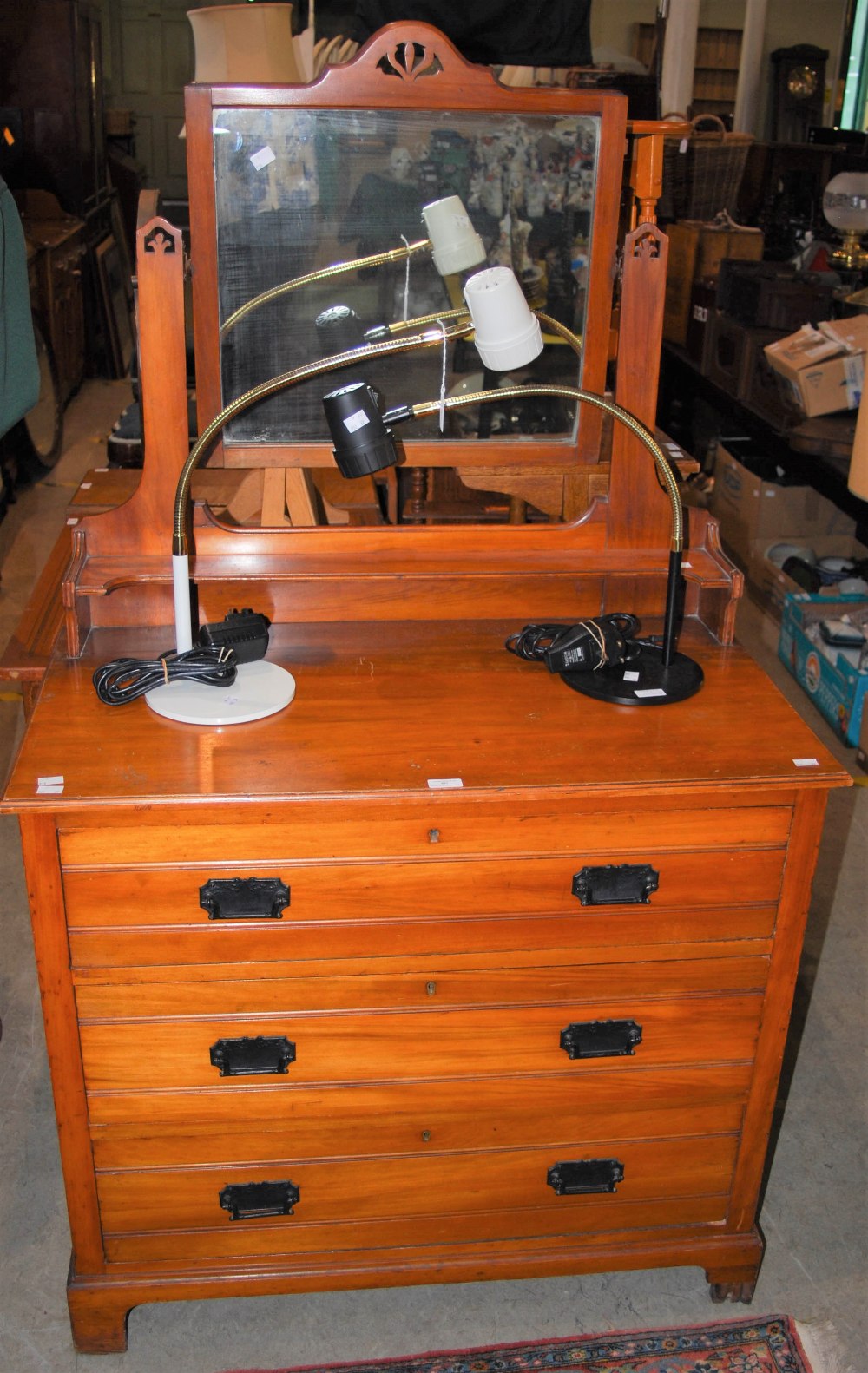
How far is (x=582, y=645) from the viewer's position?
73.3 inches

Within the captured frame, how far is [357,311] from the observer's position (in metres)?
2.02

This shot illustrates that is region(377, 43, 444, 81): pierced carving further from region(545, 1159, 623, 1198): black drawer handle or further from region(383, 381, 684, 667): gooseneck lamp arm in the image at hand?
region(545, 1159, 623, 1198): black drawer handle

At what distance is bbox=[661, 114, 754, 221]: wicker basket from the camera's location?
593cm

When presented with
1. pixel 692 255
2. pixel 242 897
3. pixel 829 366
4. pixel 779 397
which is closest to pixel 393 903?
pixel 242 897

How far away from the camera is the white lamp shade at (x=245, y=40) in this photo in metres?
2.89

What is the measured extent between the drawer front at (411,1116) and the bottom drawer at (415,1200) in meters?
0.03

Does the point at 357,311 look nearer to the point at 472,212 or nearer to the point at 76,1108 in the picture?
the point at 472,212

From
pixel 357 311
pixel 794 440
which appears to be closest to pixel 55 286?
pixel 794 440

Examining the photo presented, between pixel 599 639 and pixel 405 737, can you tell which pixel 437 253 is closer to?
pixel 599 639

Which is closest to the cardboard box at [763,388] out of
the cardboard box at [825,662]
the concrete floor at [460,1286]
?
the cardboard box at [825,662]

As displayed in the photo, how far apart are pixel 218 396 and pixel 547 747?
2.49 ft

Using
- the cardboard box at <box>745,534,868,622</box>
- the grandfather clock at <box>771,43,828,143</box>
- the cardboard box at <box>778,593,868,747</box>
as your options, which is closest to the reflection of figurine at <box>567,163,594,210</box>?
the cardboard box at <box>778,593,868,747</box>

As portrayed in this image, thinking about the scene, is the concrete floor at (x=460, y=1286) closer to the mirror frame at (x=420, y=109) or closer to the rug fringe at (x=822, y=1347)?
the rug fringe at (x=822, y=1347)

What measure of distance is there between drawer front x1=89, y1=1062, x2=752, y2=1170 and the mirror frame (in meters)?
0.96
